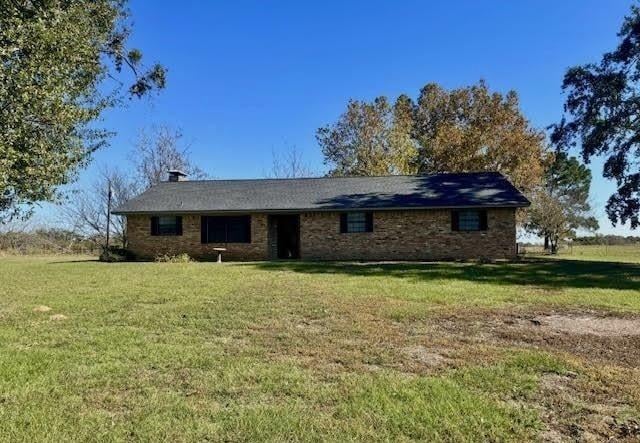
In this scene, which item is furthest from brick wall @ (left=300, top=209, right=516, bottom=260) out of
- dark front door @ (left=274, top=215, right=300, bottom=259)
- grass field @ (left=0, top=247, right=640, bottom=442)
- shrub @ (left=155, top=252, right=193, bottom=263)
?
grass field @ (left=0, top=247, right=640, bottom=442)

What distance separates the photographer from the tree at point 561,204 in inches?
1528

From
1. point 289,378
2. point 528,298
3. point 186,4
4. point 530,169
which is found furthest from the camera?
point 530,169

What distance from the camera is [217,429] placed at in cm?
351

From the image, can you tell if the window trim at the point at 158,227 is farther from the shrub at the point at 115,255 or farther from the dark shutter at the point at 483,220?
the dark shutter at the point at 483,220

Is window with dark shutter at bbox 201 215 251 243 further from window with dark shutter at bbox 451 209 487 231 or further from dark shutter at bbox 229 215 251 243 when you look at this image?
window with dark shutter at bbox 451 209 487 231

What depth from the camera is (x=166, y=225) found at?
2239 cm

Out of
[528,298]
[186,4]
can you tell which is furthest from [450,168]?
[528,298]

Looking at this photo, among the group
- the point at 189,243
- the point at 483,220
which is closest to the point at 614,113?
the point at 483,220

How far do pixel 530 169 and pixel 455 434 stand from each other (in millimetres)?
30930

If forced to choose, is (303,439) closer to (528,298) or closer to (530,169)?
(528,298)

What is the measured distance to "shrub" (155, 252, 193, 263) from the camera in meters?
20.7

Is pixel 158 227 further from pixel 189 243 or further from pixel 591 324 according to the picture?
pixel 591 324

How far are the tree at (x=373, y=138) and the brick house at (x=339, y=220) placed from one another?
36.9 ft

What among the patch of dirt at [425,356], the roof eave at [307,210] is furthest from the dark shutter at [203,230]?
the patch of dirt at [425,356]
